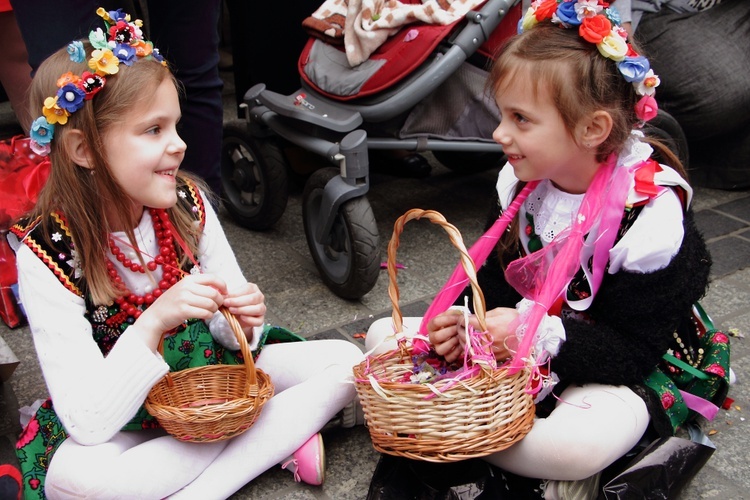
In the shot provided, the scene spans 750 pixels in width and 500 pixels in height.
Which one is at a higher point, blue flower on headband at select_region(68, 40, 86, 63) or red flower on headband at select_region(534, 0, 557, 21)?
blue flower on headband at select_region(68, 40, 86, 63)

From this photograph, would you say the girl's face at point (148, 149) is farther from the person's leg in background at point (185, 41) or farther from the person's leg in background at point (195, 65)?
the person's leg in background at point (195, 65)

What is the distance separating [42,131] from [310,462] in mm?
798

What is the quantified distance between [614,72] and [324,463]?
94 cm

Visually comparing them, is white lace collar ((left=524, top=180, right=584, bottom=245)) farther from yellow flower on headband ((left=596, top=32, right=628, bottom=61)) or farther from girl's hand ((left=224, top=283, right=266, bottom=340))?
girl's hand ((left=224, top=283, right=266, bottom=340))

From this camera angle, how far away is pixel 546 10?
1.58 m

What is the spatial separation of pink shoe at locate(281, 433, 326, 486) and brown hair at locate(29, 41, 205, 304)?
48 centimetres

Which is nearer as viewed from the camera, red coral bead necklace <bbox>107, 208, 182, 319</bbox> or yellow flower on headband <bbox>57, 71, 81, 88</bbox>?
yellow flower on headband <bbox>57, 71, 81, 88</bbox>

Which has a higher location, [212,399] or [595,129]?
[595,129]

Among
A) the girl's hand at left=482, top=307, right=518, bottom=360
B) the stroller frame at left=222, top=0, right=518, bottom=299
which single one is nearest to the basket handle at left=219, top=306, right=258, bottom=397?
the girl's hand at left=482, top=307, right=518, bottom=360

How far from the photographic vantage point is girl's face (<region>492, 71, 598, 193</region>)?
1539 mm

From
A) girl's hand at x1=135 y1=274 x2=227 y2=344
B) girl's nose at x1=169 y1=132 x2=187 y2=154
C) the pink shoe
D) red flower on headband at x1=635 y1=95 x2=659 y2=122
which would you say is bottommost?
the pink shoe

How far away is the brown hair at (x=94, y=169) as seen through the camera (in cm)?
147

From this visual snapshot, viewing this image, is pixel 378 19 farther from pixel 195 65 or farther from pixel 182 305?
pixel 182 305

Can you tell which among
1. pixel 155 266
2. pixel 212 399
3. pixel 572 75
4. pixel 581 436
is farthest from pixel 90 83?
pixel 581 436
